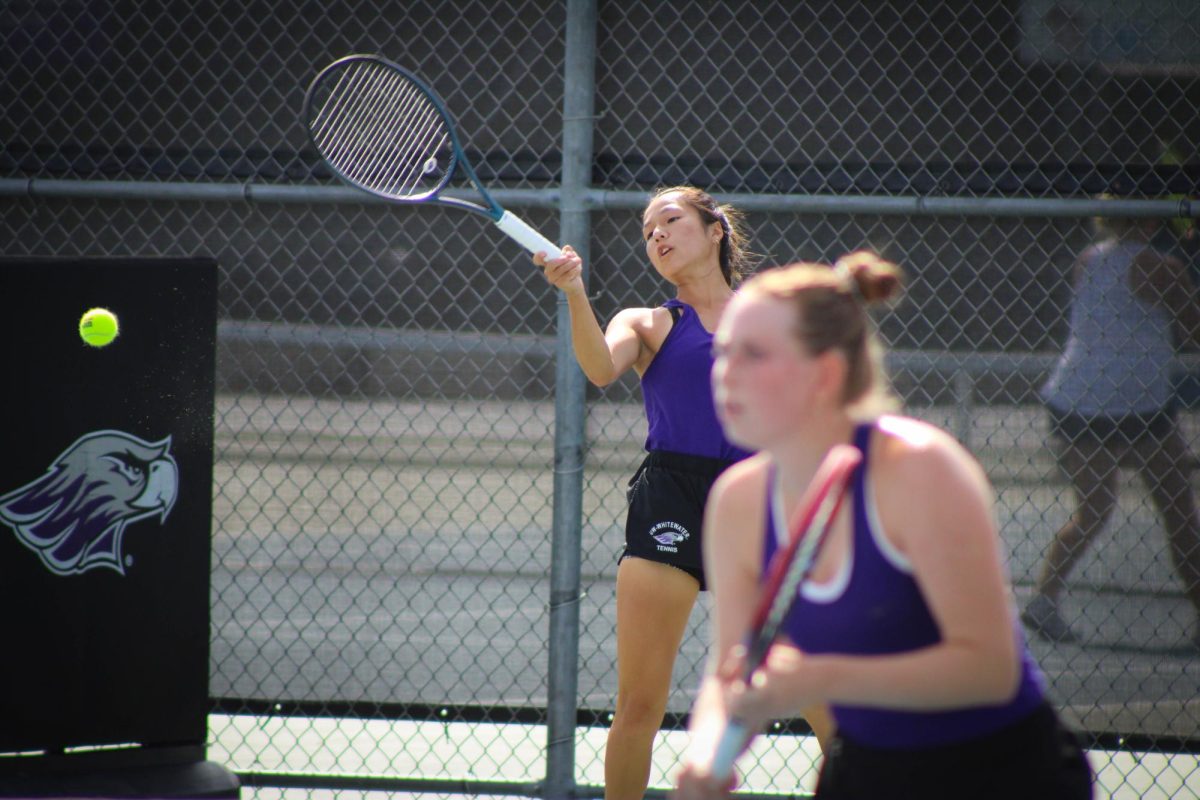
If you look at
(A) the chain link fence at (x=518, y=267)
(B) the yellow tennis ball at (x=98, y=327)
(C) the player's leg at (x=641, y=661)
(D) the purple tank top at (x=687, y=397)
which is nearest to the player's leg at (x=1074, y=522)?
(A) the chain link fence at (x=518, y=267)

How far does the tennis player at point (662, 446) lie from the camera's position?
9.64ft

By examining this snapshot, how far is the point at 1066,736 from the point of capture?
1.66m

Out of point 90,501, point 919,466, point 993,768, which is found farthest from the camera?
point 90,501

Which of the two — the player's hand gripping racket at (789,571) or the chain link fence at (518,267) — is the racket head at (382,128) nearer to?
the chain link fence at (518,267)

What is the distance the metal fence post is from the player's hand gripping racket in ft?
6.01

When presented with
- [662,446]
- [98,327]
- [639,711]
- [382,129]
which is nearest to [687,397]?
[662,446]

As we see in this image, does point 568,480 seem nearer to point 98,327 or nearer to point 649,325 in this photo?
point 649,325

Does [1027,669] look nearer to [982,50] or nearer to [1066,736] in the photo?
[1066,736]

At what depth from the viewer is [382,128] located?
3.24 m

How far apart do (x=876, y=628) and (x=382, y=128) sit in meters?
2.17

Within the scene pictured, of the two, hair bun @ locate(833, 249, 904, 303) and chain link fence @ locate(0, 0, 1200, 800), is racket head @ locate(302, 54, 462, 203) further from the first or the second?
hair bun @ locate(833, 249, 904, 303)

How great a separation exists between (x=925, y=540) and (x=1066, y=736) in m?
0.44

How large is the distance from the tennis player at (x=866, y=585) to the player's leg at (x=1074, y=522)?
191 cm

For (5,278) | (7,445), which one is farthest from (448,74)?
(7,445)
